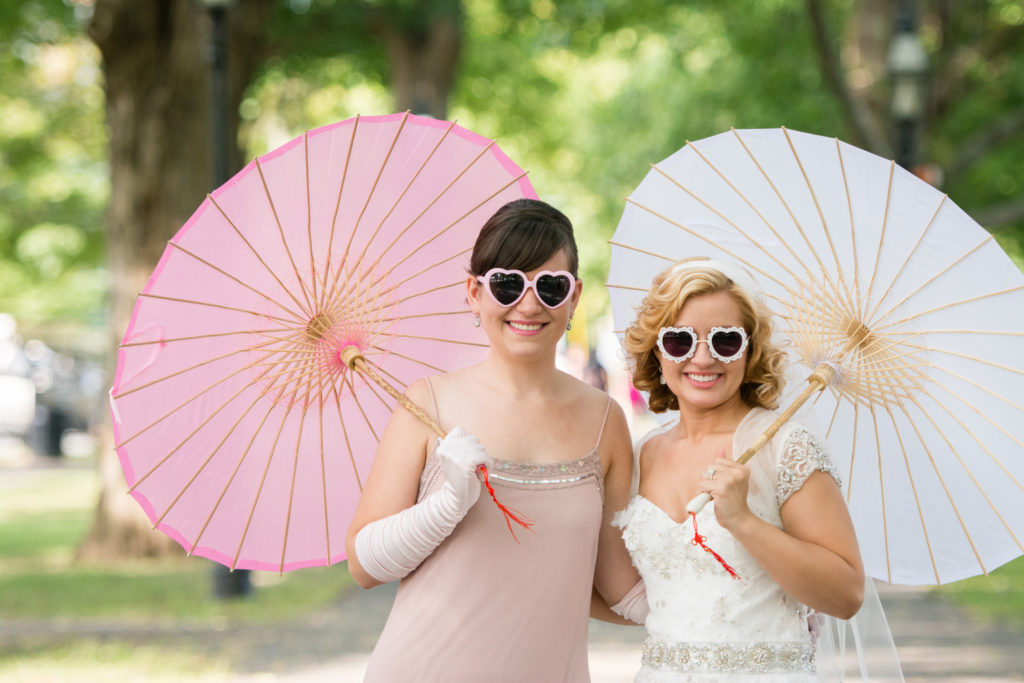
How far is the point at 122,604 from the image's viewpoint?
10266 millimetres

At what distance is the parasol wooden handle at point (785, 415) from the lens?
3154 millimetres

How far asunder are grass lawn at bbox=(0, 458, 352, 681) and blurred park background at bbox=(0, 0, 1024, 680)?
0.04 m

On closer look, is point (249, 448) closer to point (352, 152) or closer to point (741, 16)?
point (352, 152)

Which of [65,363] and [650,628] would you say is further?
[65,363]

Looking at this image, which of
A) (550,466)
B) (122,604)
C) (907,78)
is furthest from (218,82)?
(550,466)

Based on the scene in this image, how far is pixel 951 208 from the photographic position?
3.53 metres

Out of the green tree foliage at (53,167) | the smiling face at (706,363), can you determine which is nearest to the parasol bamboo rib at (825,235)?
the smiling face at (706,363)

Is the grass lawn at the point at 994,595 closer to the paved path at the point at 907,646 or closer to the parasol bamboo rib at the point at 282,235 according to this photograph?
the paved path at the point at 907,646

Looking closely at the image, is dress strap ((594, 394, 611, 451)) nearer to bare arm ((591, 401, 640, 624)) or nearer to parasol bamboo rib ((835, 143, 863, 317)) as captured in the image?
bare arm ((591, 401, 640, 624))

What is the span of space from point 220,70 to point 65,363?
968 inches

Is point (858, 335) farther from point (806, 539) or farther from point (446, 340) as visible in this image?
point (446, 340)

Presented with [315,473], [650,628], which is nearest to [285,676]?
[315,473]

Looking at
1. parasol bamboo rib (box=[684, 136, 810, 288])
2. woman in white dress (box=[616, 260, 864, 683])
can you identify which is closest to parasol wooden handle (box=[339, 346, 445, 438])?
woman in white dress (box=[616, 260, 864, 683])

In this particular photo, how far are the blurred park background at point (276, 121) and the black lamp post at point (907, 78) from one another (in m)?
0.03
